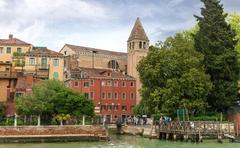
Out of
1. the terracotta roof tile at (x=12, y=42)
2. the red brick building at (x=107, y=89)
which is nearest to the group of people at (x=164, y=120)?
the red brick building at (x=107, y=89)

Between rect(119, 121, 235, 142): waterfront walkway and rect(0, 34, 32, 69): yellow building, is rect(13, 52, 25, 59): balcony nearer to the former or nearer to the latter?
rect(0, 34, 32, 69): yellow building

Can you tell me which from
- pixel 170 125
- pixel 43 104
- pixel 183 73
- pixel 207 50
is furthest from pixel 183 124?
pixel 43 104

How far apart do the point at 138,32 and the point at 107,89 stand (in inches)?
641

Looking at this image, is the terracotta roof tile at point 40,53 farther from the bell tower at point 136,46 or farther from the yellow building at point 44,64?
the bell tower at point 136,46

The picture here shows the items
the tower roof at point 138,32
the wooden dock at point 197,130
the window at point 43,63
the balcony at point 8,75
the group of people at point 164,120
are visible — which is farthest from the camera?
the tower roof at point 138,32

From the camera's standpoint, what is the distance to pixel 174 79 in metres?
43.2

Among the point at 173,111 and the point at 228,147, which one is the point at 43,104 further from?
the point at 228,147

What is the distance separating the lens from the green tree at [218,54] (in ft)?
151

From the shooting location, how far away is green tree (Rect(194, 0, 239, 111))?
45.9 metres

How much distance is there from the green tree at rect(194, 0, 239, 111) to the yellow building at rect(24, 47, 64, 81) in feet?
83.4

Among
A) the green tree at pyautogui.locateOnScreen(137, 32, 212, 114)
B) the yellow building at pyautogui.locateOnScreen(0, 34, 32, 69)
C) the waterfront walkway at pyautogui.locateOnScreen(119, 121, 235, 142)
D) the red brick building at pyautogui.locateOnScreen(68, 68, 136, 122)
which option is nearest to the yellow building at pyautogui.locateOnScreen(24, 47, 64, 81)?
the yellow building at pyautogui.locateOnScreen(0, 34, 32, 69)

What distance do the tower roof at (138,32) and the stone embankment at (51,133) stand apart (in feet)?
145

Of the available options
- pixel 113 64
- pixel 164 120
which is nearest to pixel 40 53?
pixel 113 64

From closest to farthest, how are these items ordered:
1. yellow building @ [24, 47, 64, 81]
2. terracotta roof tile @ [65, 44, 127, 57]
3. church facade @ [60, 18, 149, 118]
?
1. yellow building @ [24, 47, 64, 81]
2. church facade @ [60, 18, 149, 118]
3. terracotta roof tile @ [65, 44, 127, 57]
